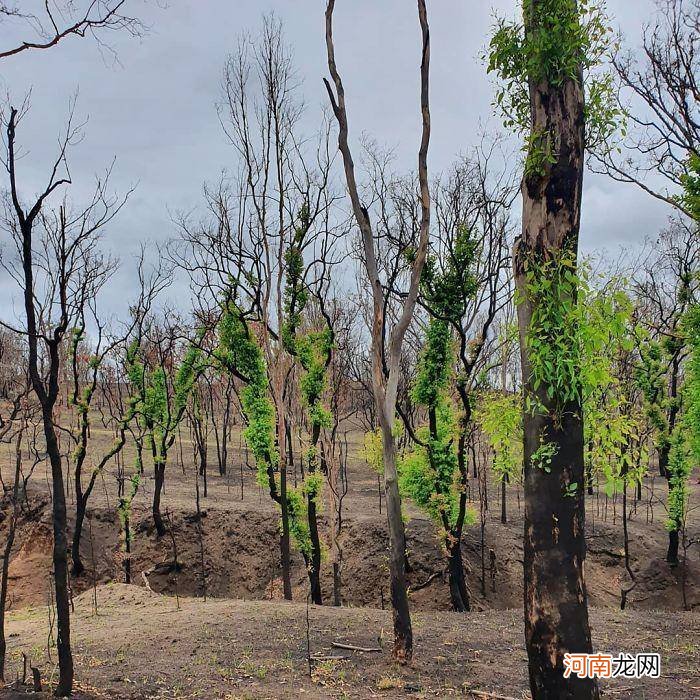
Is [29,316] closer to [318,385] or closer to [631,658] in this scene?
[631,658]

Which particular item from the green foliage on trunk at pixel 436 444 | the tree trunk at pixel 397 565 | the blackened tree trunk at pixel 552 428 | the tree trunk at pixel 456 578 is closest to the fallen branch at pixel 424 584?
the tree trunk at pixel 456 578

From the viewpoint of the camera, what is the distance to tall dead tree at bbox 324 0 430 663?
653 centimetres

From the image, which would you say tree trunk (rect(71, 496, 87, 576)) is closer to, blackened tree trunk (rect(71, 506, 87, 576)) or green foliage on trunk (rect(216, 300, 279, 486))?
blackened tree trunk (rect(71, 506, 87, 576))

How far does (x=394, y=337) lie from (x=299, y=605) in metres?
6.38

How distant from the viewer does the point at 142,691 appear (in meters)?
5.79

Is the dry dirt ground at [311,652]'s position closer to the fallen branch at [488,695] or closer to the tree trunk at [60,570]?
the fallen branch at [488,695]

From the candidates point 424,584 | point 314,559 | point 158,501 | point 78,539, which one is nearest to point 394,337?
point 314,559

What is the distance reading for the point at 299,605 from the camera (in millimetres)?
10508

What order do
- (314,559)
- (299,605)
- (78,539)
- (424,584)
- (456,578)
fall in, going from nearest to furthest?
(299,605) < (456,578) < (314,559) < (424,584) < (78,539)

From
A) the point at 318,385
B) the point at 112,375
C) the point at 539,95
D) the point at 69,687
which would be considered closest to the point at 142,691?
the point at 69,687

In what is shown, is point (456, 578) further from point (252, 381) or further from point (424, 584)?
point (252, 381)

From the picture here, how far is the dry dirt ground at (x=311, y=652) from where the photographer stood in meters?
5.91

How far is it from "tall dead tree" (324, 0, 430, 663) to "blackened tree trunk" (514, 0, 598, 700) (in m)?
2.26

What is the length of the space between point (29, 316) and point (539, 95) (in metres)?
4.98
